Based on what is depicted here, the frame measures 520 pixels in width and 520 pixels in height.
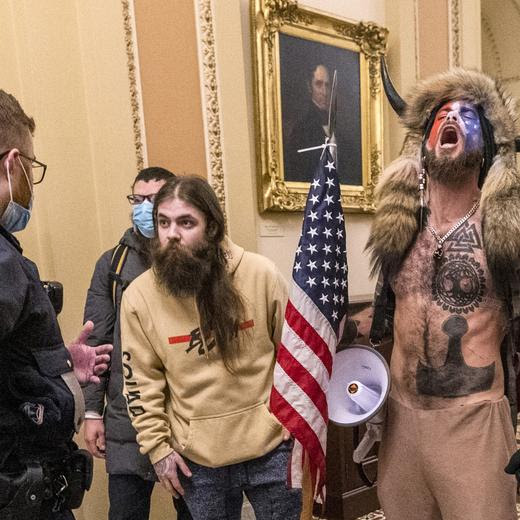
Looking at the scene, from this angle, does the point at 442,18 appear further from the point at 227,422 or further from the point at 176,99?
the point at 227,422

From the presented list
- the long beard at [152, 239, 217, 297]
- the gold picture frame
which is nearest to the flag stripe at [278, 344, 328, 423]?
the long beard at [152, 239, 217, 297]

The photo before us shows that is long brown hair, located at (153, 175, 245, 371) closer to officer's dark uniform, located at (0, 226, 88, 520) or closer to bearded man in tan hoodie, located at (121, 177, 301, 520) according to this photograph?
bearded man in tan hoodie, located at (121, 177, 301, 520)

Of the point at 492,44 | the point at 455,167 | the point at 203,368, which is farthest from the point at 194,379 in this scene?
the point at 492,44

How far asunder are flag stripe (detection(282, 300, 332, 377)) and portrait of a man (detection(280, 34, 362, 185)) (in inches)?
94.3

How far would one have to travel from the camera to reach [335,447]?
3615 millimetres

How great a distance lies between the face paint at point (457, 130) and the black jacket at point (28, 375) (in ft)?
4.69

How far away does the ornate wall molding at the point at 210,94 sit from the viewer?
3586mm

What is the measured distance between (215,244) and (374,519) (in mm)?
2399

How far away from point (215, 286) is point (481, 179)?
1.05 m

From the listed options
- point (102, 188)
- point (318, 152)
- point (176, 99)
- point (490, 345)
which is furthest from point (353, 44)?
point (490, 345)

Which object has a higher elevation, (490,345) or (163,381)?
(490,345)

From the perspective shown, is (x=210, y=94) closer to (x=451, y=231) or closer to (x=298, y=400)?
(x=451, y=231)

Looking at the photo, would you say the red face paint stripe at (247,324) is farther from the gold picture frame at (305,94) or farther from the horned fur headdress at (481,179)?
the gold picture frame at (305,94)

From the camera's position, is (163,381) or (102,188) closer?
(163,381)
